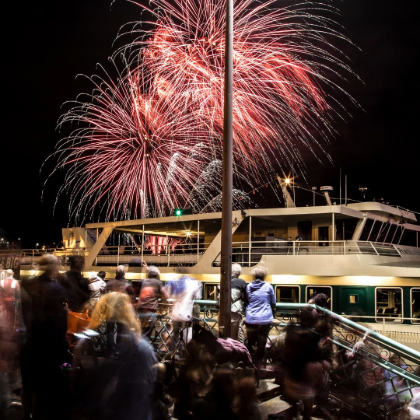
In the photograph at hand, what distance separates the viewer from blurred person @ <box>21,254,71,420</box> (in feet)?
14.7

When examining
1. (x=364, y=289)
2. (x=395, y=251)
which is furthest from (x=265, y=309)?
(x=395, y=251)

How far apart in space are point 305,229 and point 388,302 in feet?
15.0

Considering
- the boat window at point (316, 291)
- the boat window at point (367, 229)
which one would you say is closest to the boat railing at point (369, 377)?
the boat window at point (316, 291)

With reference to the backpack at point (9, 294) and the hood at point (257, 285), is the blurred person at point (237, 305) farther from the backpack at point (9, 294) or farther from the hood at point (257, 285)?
the backpack at point (9, 294)

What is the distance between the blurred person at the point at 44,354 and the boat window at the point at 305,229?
13012 millimetres

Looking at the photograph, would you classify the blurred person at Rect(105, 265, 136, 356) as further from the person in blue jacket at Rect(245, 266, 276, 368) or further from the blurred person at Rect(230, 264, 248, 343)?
the person in blue jacket at Rect(245, 266, 276, 368)

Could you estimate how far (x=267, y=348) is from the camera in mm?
7684

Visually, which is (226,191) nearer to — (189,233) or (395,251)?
(395,251)

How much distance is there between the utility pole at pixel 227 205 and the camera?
24.5 feet

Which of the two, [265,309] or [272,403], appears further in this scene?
[265,309]

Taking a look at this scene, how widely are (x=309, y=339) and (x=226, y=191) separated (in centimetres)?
372

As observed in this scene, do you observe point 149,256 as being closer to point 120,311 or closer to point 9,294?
point 9,294

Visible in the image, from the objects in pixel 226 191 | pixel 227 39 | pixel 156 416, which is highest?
pixel 227 39

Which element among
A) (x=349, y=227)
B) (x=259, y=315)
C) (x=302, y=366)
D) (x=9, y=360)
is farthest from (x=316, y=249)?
(x=9, y=360)
